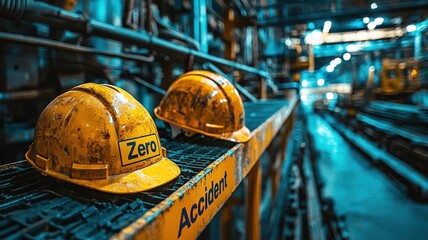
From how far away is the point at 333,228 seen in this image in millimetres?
3314

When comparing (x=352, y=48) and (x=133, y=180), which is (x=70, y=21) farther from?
(x=352, y=48)

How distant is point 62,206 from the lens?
2.31 ft

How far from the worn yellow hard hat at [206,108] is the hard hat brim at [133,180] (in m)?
0.55

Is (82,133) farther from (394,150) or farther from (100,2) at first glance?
(394,150)

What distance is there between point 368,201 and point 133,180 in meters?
5.09

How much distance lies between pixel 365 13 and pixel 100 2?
448 centimetres

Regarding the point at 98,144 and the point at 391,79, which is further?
the point at 391,79

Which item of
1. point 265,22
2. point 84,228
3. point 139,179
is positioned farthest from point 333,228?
point 265,22

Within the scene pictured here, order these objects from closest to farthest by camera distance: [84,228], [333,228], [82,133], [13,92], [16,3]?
[84,228] < [82,133] < [16,3] < [13,92] < [333,228]

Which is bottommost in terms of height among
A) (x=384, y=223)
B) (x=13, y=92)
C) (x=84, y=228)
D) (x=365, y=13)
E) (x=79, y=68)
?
(x=384, y=223)

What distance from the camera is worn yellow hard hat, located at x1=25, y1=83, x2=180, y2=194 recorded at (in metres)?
0.79

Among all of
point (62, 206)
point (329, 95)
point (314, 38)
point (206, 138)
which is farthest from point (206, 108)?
point (329, 95)

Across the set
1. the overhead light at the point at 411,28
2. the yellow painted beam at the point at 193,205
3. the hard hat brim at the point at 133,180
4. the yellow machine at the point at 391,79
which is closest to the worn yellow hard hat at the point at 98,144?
the hard hat brim at the point at 133,180

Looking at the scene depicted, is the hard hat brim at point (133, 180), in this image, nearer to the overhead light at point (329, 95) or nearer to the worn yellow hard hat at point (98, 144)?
the worn yellow hard hat at point (98, 144)
